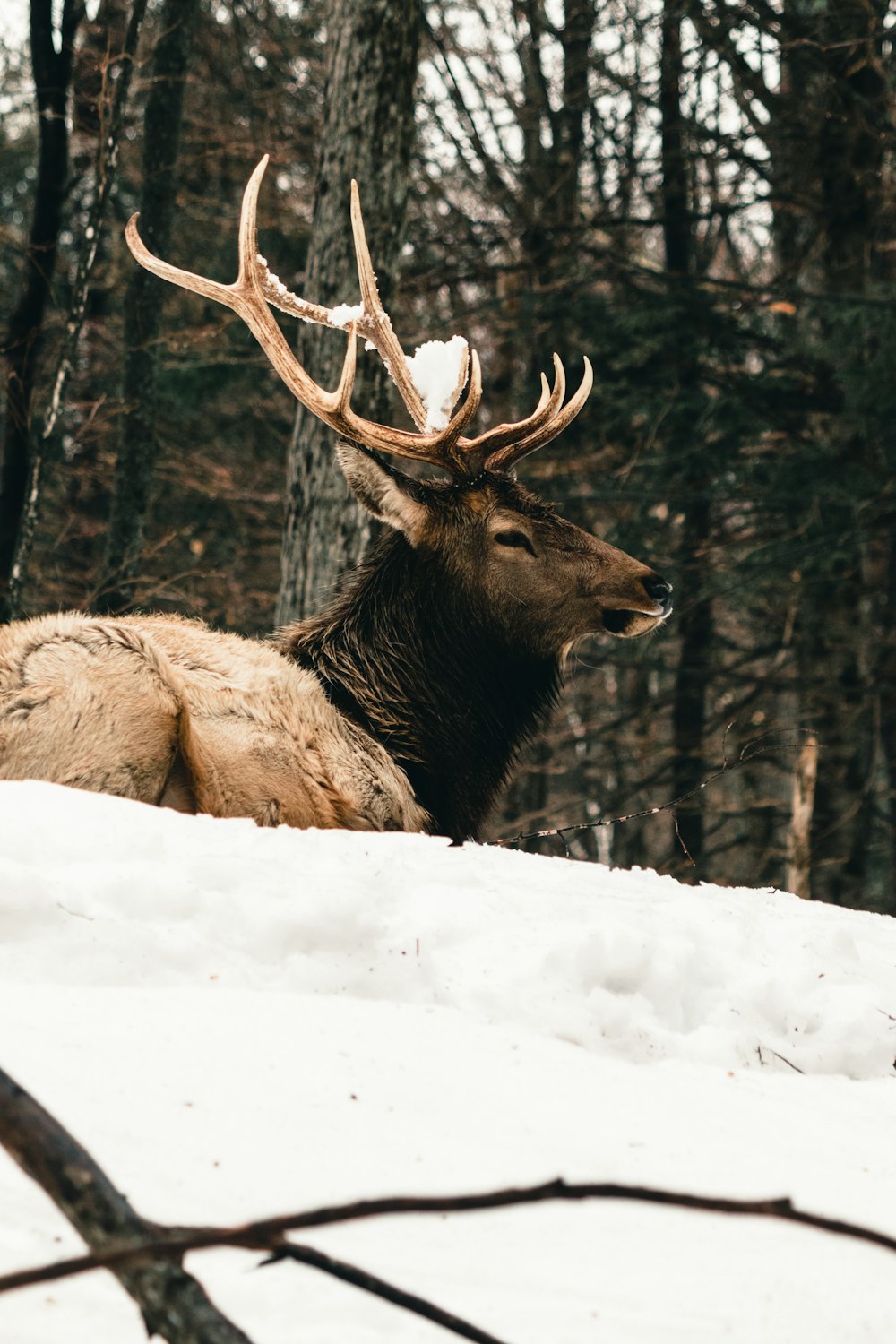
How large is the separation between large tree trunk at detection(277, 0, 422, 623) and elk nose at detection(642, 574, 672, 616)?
247 centimetres

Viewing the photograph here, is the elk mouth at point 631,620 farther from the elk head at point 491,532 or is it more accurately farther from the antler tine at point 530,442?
the antler tine at point 530,442

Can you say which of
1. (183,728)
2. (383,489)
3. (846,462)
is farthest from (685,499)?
(183,728)

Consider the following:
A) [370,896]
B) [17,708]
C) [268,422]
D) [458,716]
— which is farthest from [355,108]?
[268,422]

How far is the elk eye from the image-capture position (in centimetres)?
573

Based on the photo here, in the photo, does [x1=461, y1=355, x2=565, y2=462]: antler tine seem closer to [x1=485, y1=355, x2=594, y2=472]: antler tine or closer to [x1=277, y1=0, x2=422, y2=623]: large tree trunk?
[x1=485, y1=355, x2=594, y2=472]: antler tine

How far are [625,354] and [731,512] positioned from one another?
5.95 ft

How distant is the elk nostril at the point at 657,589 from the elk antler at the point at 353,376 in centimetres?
80

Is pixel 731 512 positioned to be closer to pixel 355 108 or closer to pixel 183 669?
pixel 355 108

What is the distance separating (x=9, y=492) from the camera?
8383 mm

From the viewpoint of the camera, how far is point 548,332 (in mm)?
13836

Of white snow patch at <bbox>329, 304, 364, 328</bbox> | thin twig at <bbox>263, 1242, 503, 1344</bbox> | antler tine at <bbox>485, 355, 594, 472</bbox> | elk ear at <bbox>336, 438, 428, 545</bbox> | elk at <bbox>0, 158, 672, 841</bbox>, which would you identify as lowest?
thin twig at <bbox>263, 1242, 503, 1344</bbox>

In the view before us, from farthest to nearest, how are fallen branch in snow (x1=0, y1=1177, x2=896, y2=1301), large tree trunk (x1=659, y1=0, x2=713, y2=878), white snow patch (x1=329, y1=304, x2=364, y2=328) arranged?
large tree trunk (x1=659, y1=0, x2=713, y2=878) → white snow patch (x1=329, y1=304, x2=364, y2=328) → fallen branch in snow (x1=0, y1=1177, x2=896, y2=1301)

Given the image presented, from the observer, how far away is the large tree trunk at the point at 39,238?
8398 mm

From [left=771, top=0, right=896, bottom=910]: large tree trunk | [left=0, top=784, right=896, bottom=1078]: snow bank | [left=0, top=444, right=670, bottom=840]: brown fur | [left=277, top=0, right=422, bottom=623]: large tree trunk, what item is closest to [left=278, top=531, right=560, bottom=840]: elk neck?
[left=0, top=444, right=670, bottom=840]: brown fur
